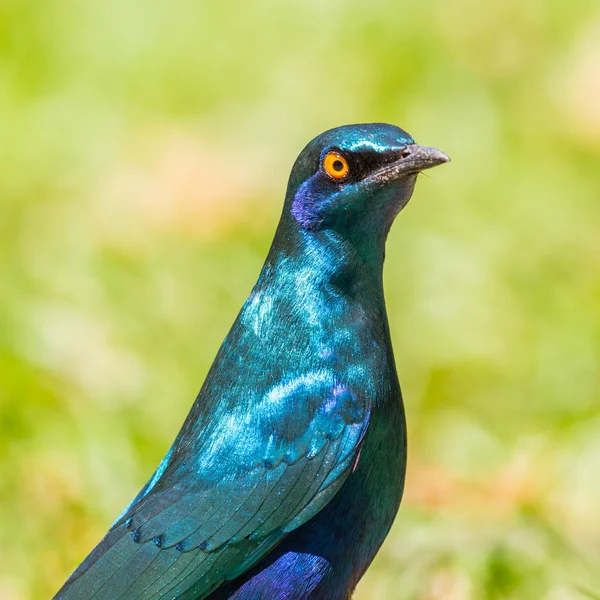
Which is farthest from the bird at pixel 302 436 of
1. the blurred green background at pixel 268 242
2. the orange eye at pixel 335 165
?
the blurred green background at pixel 268 242

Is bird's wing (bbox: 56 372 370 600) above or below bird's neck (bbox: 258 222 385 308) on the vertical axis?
below

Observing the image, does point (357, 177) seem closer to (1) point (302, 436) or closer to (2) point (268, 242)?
(1) point (302, 436)

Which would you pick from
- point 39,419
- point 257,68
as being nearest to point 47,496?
point 39,419

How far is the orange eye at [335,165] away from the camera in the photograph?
9.21 feet

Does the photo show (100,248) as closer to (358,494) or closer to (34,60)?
(34,60)

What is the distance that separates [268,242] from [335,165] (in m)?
2.89

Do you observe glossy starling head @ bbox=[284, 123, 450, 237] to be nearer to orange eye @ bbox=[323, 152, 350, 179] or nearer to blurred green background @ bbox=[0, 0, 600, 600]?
orange eye @ bbox=[323, 152, 350, 179]

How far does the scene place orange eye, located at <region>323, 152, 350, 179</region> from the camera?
281cm

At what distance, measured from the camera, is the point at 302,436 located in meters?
2.81

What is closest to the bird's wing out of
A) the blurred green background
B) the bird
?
the bird

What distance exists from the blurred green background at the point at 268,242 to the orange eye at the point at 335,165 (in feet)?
5.16

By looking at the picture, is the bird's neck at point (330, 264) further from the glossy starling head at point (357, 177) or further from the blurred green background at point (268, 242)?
the blurred green background at point (268, 242)

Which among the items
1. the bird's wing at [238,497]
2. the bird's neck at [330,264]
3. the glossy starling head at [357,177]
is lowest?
the bird's wing at [238,497]

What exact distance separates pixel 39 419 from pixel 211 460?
6.94 feet
